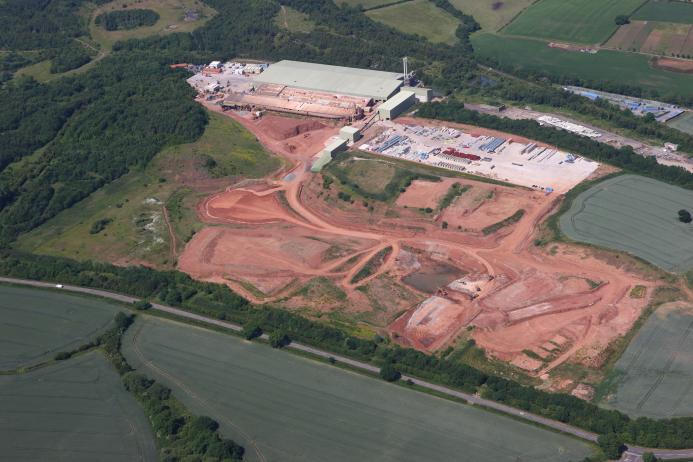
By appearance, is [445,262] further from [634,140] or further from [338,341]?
[634,140]

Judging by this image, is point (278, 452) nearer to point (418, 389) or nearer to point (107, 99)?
point (418, 389)

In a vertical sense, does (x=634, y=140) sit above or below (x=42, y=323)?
above

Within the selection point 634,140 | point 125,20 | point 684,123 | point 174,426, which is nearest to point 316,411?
point 174,426

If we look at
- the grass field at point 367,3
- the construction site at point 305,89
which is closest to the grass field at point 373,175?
the construction site at point 305,89

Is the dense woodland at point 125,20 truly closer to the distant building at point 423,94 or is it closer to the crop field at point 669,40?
the distant building at point 423,94

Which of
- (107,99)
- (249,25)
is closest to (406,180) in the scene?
(107,99)

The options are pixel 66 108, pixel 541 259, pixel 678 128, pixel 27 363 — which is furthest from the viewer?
pixel 66 108
